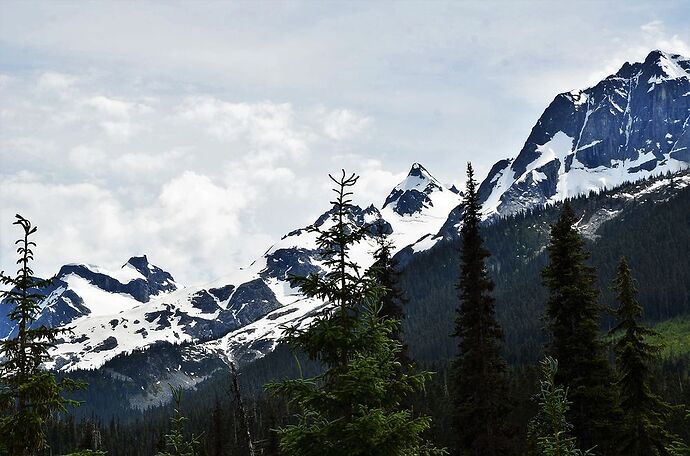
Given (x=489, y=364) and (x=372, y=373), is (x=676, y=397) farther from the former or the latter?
(x=372, y=373)

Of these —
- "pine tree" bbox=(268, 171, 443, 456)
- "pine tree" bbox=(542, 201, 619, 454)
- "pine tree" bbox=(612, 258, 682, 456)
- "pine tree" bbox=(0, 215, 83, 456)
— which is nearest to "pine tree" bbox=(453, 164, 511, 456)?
"pine tree" bbox=(542, 201, 619, 454)

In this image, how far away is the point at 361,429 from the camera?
1488 centimetres

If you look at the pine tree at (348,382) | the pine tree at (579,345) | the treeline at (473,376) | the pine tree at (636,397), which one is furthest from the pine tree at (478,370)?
the pine tree at (348,382)

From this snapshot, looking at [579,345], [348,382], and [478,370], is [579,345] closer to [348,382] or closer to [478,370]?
[478,370]

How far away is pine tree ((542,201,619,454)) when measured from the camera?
95.7 feet

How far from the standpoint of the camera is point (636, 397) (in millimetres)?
28734

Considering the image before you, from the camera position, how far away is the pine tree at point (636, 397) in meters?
28.0

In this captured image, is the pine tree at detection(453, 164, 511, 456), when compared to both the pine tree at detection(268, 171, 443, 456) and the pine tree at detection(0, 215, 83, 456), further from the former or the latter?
the pine tree at detection(0, 215, 83, 456)

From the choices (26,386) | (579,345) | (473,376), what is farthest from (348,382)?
(473,376)

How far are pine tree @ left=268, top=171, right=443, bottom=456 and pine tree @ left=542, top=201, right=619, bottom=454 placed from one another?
14540 mm

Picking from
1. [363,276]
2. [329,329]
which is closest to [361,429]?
[329,329]

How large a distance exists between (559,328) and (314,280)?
17.7 metres

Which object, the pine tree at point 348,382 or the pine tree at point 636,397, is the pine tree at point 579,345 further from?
the pine tree at point 348,382

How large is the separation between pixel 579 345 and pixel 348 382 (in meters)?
17.7
